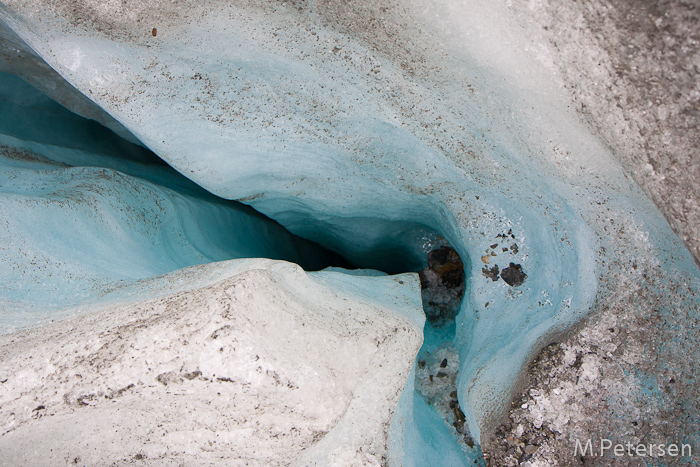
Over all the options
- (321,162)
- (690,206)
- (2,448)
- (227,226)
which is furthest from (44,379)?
(690,206)

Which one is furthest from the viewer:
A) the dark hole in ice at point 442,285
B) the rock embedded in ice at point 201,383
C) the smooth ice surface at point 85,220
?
the dark hole in ice at point 442,285

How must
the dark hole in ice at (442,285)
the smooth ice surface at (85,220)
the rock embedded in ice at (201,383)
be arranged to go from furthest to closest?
the dark hole in ice at (442,285), the smooth ice surface at (85,220), the rock embedded in ice at (201,383)

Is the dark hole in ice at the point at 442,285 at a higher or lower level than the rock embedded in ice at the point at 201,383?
higher

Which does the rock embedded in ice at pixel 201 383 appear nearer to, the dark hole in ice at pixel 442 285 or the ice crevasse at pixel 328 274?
the ice crevasse at pixel 328 274

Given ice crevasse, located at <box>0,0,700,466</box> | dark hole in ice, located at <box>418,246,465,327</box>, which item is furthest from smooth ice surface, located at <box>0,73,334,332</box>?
dark hole in ice, located at <box>418,246,465,327</box>

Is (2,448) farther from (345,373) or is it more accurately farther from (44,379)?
(345,373)

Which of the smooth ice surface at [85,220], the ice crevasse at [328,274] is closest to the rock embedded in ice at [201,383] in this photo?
the ice crevasse at [328,274]

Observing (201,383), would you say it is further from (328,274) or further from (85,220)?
(85,220)

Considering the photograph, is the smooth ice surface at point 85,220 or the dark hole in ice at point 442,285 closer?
the smooth ice surface at point 85,220

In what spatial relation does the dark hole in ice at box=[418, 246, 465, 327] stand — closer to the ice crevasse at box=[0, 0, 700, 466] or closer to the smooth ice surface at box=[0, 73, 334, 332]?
the ice crevasse at box=[0, 0, 700, 466]
